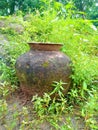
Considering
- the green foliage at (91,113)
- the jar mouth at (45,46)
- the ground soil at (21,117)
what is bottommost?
the ground soil at (21,117)

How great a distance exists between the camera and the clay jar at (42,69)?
2.22 meters

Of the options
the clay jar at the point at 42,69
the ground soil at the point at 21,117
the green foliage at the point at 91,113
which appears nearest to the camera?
Result: the green foliage at the point at 91,113

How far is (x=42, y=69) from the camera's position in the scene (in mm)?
2215

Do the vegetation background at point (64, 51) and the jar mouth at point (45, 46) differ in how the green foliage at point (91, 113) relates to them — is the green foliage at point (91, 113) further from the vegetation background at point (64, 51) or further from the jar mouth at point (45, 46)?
the jar mouth at point (45, 46)

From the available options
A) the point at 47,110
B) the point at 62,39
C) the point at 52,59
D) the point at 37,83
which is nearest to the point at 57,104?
the point at 47,110

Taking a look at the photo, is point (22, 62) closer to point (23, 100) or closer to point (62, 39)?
point (23, 100)

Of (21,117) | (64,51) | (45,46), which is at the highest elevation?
(45,46)

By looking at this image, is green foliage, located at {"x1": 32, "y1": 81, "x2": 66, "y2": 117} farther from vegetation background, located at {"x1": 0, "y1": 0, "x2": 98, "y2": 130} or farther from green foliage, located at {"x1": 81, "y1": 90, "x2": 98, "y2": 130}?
green foliage, located at {"x1": 81, "y1": 90, "x2": 98, "y2": 130}

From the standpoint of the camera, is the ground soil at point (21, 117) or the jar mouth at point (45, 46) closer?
the ground soil at point (21, 117)

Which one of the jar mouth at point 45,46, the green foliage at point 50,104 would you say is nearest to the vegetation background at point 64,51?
the green foliage at point 50,104

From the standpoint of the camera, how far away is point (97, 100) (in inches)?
84.7

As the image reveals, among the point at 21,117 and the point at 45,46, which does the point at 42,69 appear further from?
the point at 21,117

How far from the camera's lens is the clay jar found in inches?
87.4

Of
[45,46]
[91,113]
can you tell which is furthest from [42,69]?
[91,113]
